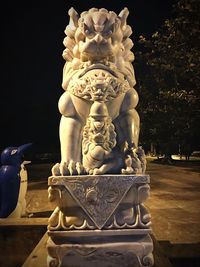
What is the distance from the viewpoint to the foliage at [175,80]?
36.0 ft

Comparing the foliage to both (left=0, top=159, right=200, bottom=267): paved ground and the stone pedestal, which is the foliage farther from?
the stone pedestal

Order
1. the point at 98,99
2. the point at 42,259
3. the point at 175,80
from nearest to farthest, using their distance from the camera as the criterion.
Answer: the point at 98,99, the point at 42,259, the point at 175,80

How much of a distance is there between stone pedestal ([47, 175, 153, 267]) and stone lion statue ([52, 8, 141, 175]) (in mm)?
142

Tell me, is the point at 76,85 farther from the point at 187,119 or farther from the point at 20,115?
the point at 20,115

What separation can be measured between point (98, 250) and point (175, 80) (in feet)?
46.1

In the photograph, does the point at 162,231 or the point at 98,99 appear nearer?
the point at 98,99

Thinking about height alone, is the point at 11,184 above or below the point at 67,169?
below

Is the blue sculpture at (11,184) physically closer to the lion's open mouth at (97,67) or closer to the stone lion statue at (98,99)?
the stone lion statue at (98,99)

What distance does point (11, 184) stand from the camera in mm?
4855

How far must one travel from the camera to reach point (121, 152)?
2.80m

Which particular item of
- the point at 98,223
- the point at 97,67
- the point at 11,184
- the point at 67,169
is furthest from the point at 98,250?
the point at 11,184

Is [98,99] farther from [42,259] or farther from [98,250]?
[42,259]

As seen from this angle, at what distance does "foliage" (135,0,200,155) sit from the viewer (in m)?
11.0

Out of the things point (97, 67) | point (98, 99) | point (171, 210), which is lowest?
point (171, 210)
